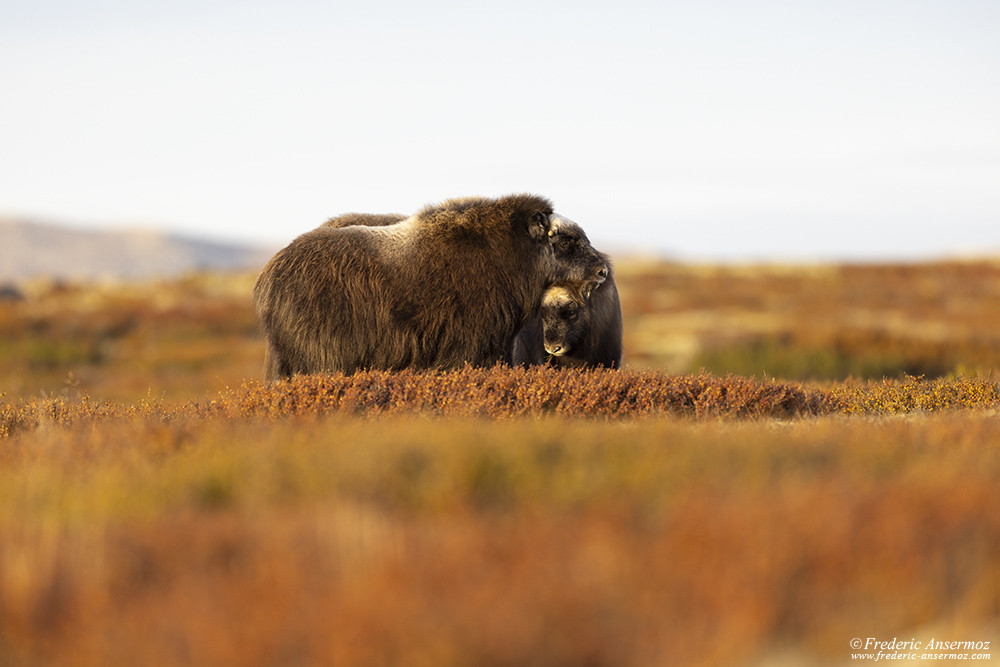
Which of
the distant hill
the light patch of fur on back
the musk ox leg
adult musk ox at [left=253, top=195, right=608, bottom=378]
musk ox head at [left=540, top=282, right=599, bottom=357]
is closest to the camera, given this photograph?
adult musk ox at [left=253, top=195, right=608, bottom=378]

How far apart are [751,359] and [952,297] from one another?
1736 cm

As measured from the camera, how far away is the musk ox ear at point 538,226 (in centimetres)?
927

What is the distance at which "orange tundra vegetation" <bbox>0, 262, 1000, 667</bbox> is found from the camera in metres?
3.12

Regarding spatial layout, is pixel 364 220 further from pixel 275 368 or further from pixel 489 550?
pixel 489 550

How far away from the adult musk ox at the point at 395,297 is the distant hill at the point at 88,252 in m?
154

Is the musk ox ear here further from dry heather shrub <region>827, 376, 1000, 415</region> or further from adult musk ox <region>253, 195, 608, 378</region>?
dry heather shrub <region>827, 376, 1000, 415</region>

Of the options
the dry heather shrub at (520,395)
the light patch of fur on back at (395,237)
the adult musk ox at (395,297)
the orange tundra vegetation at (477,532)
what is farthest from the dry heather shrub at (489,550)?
the light patch of fur on back at (395,237)

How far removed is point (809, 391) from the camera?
8.71 meters

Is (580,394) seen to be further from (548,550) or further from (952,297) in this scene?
(952,297)

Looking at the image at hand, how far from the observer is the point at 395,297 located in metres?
8.76

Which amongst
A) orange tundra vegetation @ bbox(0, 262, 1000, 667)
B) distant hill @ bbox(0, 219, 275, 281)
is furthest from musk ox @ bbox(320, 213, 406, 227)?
distant hill @ bbox(0, 219, 275, 281)

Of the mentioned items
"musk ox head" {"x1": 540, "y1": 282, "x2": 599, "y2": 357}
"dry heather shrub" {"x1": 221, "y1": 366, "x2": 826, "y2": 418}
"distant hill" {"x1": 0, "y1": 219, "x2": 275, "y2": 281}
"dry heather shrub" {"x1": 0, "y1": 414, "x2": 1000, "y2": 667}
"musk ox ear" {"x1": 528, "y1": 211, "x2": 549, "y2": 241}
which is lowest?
"distant hill" {"x1": 0, "y1": 219, "x2": 275, "y2": 281}

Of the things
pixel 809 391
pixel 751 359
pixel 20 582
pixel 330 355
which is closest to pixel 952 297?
pixel 751 359

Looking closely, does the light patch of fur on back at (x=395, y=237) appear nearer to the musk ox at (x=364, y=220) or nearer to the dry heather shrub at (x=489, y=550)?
the musk ox at (x=364, y=220)
